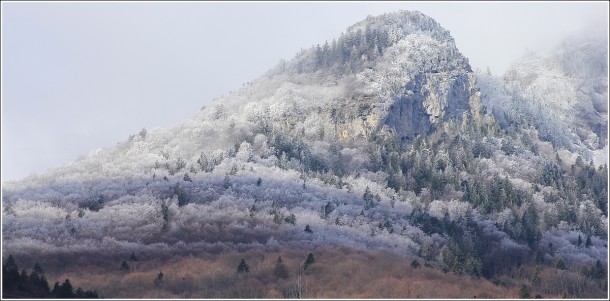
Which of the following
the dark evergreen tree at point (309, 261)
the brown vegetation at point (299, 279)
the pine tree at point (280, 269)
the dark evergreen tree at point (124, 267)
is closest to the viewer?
the brown vegetation at point (299, 279)

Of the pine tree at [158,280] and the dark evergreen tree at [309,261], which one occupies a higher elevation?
the dark evergreen tree at [309,261]

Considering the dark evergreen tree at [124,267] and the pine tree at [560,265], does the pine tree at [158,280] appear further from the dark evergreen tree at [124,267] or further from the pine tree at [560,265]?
the pine tree at [560,265]

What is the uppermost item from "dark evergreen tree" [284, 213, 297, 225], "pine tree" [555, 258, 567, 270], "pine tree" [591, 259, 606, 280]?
"dark evergreen tree" [284, 213, 297, 225]

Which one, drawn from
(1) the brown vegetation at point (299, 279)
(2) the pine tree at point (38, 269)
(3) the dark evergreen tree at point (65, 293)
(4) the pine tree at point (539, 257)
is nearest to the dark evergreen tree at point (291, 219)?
(1) the brown vegetation at point (299, 279)

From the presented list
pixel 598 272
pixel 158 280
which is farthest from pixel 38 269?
pixel 598 272

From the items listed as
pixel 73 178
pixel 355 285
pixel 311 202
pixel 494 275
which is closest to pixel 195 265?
pixel 355 285

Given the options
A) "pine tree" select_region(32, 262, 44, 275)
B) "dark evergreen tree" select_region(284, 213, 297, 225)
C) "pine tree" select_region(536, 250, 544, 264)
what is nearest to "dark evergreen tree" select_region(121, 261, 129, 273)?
"pine tree" select_region(32, 262, 44, 275)

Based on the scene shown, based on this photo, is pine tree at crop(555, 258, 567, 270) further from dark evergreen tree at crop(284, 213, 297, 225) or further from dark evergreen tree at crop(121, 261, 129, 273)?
dark evergreen tree at crop(121, 261, 129, 273)

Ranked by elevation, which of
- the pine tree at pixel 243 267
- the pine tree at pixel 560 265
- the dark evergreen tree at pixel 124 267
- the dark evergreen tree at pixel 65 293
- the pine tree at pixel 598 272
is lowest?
the pine tree at pixel 598 272

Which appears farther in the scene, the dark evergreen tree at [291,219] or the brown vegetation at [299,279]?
the dark evergreen tree at [291,219]

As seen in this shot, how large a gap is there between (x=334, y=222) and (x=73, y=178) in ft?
244

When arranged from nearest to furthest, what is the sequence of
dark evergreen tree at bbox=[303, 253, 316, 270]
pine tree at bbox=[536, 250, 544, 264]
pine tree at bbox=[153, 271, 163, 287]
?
pine tree at bbox=[153, 271, 163, 287] → dark evergreen tree at bbox=[303, 253, 316, 270] → pine tree at bbox=[536, 250, 544, 264]

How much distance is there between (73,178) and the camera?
7579 inches

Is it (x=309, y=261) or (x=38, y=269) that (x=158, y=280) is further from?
(x=309, y=261)
